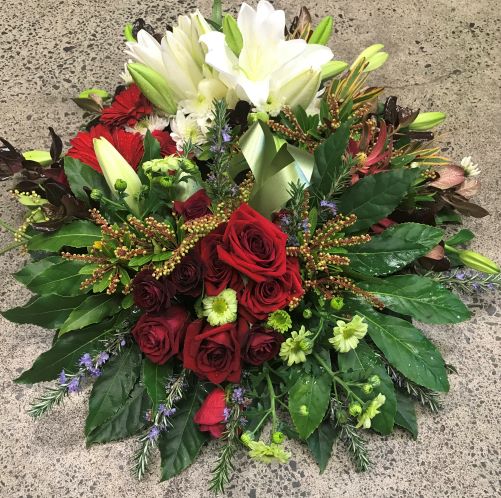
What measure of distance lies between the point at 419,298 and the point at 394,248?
2.9 inches

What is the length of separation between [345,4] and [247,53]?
51 cm

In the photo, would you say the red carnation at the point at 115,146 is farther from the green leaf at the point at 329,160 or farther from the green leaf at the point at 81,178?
the green leaf at the point at 329,160

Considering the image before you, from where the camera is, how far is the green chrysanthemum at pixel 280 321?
739 mm

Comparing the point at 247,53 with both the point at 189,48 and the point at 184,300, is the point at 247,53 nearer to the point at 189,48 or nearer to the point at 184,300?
the point at 189,48

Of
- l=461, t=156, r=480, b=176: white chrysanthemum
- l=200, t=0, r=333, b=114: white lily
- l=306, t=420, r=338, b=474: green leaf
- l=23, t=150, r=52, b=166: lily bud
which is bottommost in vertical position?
l=306, t=420, r=338, b=474: green leaf

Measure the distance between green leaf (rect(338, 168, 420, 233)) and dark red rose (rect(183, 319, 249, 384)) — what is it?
23cm

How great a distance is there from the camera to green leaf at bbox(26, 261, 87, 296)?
2.56ft

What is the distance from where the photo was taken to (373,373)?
2.44 feet

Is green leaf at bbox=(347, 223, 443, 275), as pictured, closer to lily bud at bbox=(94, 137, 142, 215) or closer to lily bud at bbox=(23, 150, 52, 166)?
lily bud at bbox=(94, 137, 142, 215)

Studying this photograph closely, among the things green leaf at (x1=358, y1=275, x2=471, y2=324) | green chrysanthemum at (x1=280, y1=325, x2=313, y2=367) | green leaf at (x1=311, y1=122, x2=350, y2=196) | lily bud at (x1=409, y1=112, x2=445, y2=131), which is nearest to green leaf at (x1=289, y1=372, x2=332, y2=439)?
green chrysanthemum at (x1=280, y1=325, x2=313, y2=367)

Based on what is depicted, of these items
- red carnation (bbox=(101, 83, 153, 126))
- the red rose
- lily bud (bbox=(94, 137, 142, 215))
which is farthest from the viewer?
red carnation (bbox=(101, 83, 153, 126))

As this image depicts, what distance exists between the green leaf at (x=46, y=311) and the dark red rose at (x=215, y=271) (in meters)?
0.19

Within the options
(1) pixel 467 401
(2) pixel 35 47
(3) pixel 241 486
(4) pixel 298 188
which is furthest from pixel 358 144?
(2) pixel 35 47

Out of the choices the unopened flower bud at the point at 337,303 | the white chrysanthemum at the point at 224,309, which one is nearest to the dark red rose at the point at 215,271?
the white chrysanthemum at the point at 224,309
